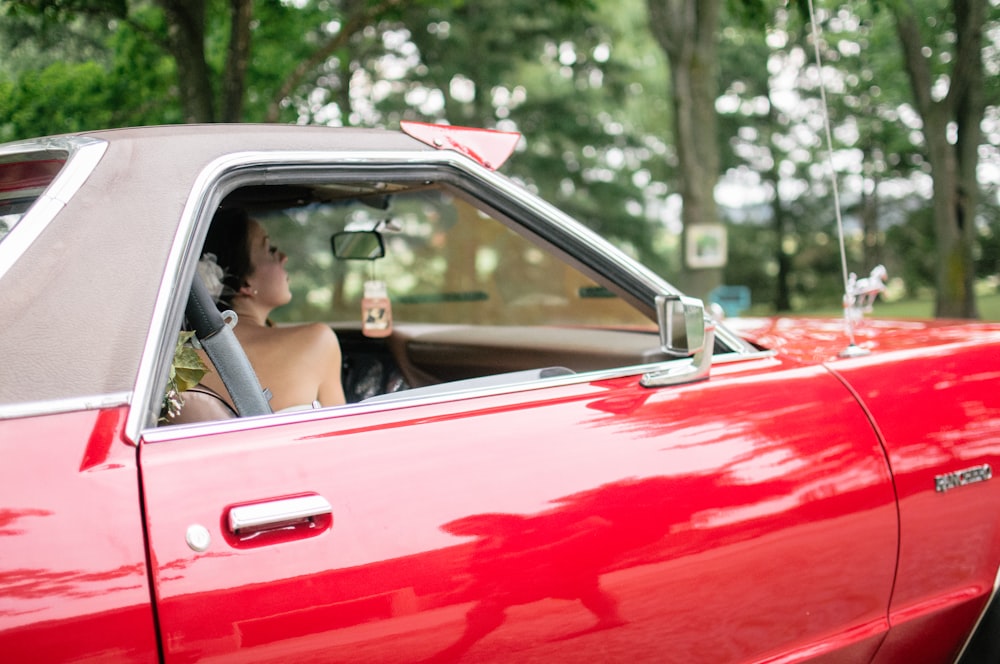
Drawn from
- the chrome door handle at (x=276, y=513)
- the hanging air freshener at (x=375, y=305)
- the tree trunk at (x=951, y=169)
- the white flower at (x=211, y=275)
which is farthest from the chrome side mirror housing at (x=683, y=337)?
the tree trunk at (x=951, y=169)

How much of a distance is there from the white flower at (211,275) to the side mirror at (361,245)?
2.85ft

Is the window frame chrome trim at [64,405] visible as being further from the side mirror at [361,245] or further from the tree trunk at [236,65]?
the tree trunk at [236,65]

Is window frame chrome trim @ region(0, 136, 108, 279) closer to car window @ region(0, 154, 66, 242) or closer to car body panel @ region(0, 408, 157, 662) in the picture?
car window @ region(0, 154, 66, 242)

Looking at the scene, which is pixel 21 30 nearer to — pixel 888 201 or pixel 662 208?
pixel 662 208

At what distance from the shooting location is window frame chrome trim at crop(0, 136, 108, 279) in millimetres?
1469

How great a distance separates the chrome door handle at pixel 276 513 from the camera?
137cm

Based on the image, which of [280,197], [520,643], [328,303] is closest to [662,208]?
[328,303]

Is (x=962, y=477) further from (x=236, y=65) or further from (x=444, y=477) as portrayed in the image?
(x=236, y=65)

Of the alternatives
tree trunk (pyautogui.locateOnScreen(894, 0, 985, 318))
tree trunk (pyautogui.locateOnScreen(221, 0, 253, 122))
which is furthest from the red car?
tree trunk (pyautogui.locateOnScreen(894, 0, 985, 318))

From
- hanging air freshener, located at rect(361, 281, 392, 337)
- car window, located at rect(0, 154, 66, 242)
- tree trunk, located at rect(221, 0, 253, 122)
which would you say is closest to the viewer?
car window, located at rect(0, 154, 66, 242)

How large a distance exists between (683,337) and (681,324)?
30 mm

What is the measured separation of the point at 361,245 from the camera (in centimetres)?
352

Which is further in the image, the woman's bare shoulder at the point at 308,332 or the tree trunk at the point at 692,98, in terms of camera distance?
the tree trunk at the point at 692,98

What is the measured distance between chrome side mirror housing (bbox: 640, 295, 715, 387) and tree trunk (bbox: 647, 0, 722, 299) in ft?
25.9
